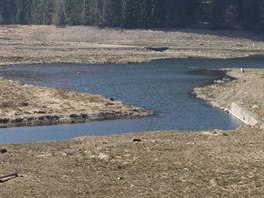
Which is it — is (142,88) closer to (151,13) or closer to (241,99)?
(241,99)

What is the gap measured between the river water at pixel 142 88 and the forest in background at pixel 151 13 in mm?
37945

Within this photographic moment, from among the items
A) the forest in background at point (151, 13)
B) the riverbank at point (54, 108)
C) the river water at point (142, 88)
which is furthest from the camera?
the forest in background at point (151, 13)

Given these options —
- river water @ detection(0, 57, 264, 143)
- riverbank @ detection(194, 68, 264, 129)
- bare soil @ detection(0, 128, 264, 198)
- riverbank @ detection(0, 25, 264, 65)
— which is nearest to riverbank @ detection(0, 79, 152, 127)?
river water @ detection(0, 57, 264, 143)

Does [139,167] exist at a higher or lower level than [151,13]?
higher

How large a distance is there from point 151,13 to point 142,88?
73337 mm

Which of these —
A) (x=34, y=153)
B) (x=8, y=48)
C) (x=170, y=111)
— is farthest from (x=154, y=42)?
(x=34, y=153)

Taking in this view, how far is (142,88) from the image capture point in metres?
57.9

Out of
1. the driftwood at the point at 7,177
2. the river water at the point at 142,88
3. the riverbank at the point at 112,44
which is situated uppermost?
the driftwood at the point at 7,177

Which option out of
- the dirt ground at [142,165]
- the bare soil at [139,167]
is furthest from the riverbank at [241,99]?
the bare soil at [139,167]

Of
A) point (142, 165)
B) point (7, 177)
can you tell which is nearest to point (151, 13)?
point (142, 165)

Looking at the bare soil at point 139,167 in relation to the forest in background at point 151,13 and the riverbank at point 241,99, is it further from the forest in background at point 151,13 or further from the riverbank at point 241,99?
the forest in background at point 151,13

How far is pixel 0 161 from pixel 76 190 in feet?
19.0

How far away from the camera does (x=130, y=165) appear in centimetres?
2309

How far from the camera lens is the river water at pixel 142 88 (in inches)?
1438
